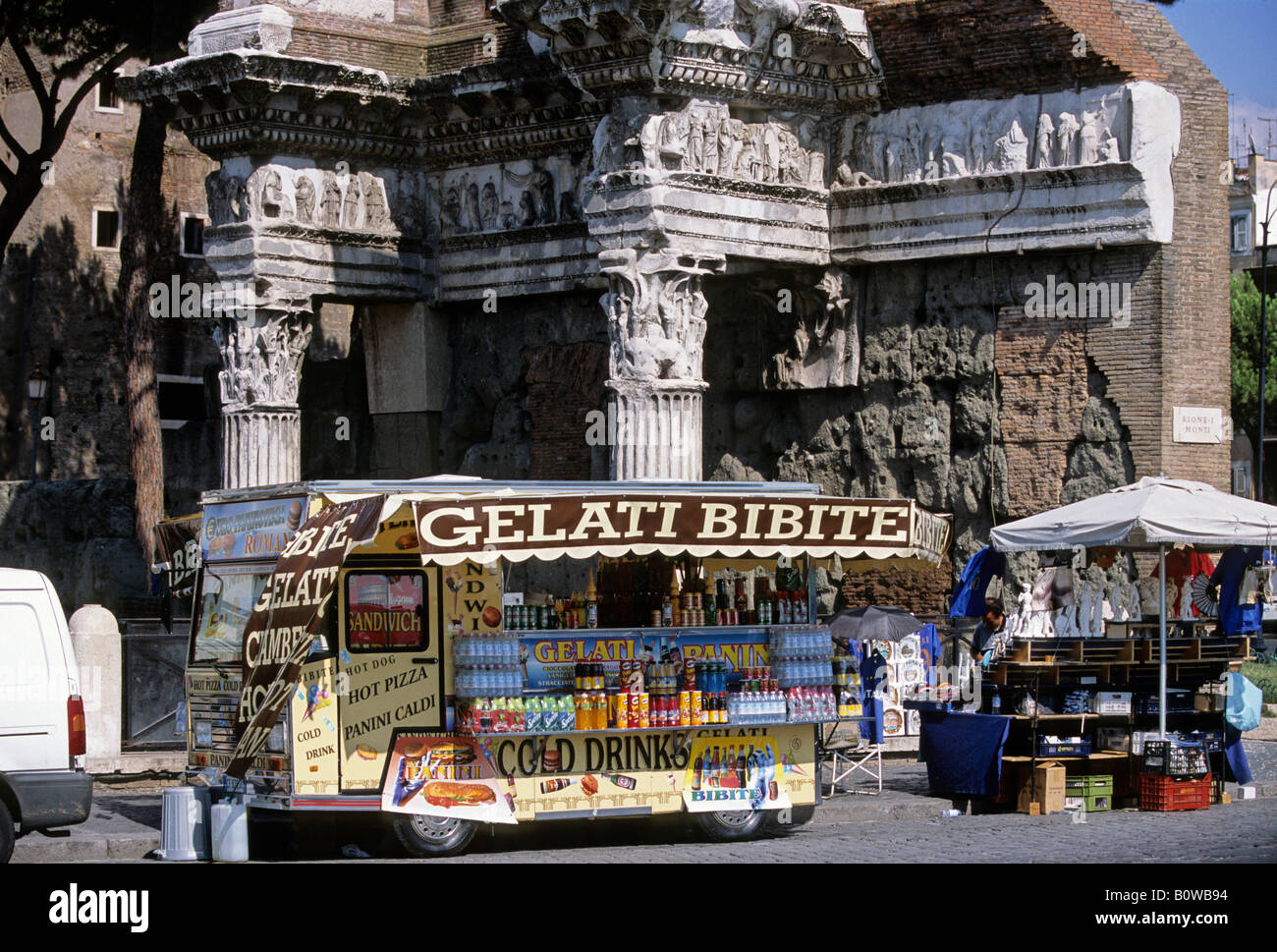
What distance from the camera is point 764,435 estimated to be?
78.0 ft

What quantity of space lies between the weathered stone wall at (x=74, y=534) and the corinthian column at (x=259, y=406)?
9648mm

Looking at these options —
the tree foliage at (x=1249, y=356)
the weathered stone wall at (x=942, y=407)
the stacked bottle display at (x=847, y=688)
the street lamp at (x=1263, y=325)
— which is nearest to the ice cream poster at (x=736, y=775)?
the stacked bottle display at (x=847, y=688)

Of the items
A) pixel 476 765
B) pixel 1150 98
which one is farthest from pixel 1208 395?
pixel 476 765

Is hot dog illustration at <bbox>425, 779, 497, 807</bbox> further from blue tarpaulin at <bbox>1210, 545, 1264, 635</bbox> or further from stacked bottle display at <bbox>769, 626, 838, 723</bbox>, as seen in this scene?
blue tarpaulin at <bbox>1210, 545, 1264, 635</bbox>

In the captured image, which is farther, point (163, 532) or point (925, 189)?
point (925, 189)

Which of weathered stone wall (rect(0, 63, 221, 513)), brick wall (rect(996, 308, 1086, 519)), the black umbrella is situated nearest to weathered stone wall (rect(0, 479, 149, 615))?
weathered stone wall (rect(0, 63, 221, 513))

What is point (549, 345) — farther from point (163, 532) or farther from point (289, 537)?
point (289, 537)

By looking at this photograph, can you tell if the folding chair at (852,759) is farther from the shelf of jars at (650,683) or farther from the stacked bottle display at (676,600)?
the stacked bottle display at (676,600)

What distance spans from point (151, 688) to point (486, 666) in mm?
5790

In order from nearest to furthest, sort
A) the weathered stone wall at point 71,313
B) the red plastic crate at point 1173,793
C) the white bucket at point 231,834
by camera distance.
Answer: the white bucket at point 231,834 → the red plastic crate at point 1173,793 → the weathered stone wall at point 71,313

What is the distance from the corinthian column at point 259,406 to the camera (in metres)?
23.2

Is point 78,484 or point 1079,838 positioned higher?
point 78,484

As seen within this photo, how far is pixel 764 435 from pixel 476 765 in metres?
A: 9.74

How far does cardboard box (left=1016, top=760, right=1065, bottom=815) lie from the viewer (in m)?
16.5
